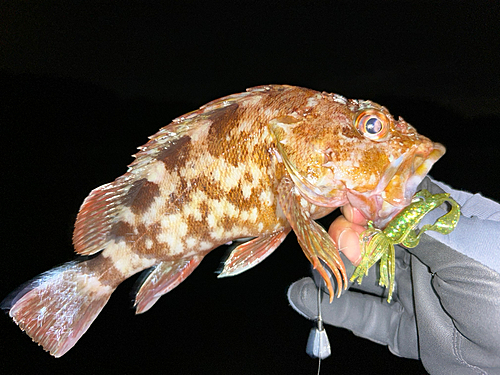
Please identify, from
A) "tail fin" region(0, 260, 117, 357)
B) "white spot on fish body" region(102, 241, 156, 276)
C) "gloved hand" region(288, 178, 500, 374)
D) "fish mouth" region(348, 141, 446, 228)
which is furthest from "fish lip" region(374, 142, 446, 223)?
"tail fin" region(0, 260, 117, 357)

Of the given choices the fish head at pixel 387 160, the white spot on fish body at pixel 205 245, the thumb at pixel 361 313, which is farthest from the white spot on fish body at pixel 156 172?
the thumb at pixel 361 313

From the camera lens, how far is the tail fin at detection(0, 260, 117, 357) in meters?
0.90

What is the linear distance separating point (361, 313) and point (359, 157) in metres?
1.09

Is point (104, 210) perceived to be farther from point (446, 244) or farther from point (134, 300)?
point (446, 244)

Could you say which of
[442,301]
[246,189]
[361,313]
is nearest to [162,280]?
[246,189]

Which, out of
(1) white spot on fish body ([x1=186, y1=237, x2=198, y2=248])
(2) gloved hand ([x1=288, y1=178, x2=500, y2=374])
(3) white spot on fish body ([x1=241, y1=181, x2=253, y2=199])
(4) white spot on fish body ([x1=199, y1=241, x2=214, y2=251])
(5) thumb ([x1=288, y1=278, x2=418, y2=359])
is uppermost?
(3) white spot on fish body ([x1=241, y1=181, x2=253, y2=199])

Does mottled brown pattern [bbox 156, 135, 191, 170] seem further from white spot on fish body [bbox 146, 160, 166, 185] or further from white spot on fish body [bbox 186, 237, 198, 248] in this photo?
white spot on fish body [bbox 186, 237, 198, 248]

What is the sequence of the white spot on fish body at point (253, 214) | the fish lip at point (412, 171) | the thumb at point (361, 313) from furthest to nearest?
the thumb at point (361, 313) < the white spot on fish body at point (253, 214) < the fish lip at point (412, 171)

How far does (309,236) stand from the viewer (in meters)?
0.82

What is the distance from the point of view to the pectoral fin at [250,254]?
915mm

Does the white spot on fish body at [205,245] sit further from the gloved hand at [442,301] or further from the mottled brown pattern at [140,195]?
the gloved hand at [442,301]

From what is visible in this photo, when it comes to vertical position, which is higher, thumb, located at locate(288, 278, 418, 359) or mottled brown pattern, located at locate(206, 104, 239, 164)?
mottled brown pattern, located at locate(206, 104, 239, 164)

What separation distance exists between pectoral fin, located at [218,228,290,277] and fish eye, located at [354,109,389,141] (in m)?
0.35

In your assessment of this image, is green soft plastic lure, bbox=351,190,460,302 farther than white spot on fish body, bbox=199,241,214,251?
No
